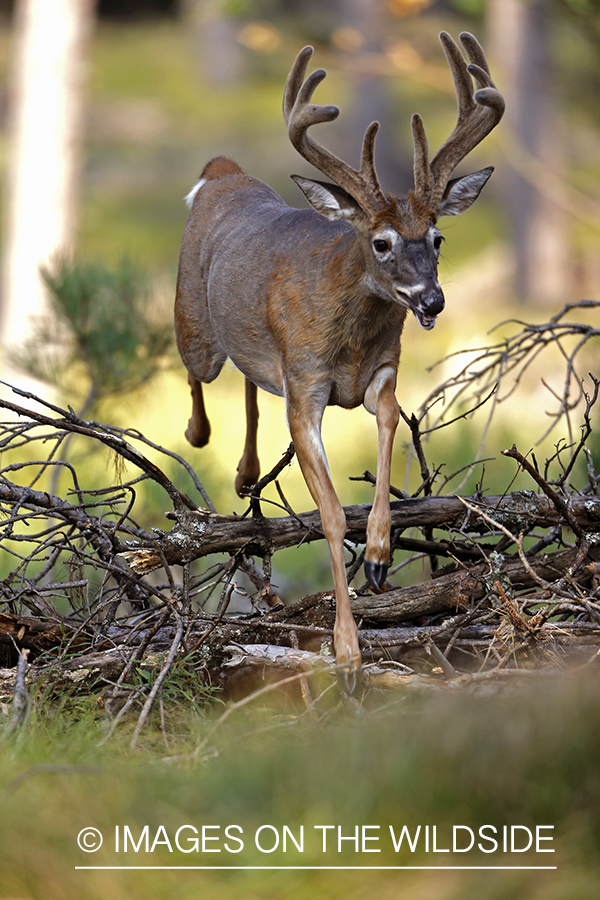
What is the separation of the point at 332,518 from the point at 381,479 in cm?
23

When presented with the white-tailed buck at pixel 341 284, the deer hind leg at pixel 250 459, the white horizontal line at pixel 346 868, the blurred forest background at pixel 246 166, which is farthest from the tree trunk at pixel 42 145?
the white horizontal line at pixel 346 868

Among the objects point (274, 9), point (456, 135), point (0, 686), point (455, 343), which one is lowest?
point (0, 686)

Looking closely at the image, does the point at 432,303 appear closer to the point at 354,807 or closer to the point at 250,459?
the point at 354,807

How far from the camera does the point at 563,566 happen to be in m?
3.94

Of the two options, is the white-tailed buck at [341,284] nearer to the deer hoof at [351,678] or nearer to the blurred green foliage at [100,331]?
the deer hoof at [351,678]

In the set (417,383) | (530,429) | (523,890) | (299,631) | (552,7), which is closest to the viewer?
(523,890)

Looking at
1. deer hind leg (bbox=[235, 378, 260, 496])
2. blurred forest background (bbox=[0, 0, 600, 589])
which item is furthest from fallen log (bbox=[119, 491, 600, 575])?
deer hind leg (bbox=[235, 378, 260, 496])

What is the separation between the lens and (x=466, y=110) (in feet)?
12.9

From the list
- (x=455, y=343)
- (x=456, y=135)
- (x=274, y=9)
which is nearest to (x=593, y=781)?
(x=456, y=135)

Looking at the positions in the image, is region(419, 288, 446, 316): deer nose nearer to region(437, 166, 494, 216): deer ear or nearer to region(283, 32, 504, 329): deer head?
region(283, 32, 504, 329): deer head

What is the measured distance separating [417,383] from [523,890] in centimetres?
994

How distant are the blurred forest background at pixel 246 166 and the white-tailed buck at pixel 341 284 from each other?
19.2 inches

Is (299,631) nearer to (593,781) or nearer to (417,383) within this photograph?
(593,781)

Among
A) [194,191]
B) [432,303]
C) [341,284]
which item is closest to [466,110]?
[341,284]
